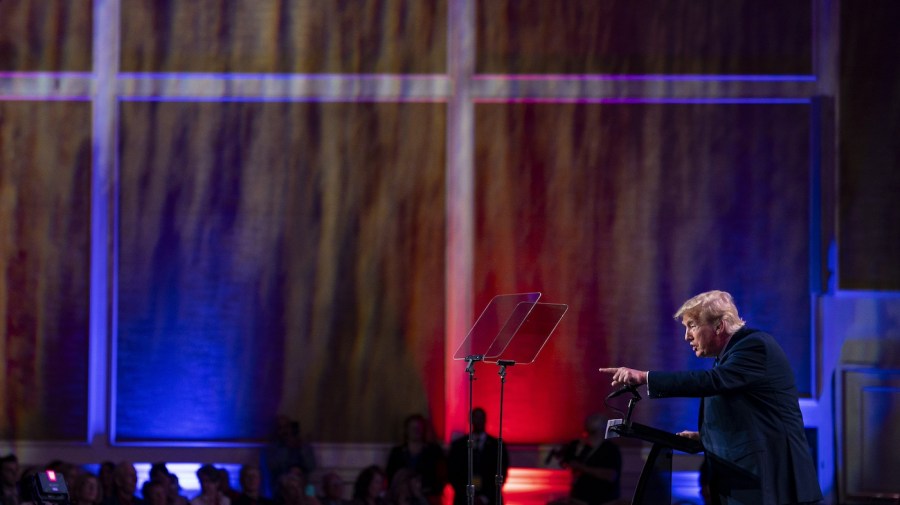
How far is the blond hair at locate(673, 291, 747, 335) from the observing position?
12.7ft

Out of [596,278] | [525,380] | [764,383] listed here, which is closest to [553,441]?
[525,380]

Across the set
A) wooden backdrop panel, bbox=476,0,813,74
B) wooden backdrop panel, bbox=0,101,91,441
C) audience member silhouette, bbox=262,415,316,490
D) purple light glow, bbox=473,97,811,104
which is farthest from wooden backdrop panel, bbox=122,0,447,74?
audience member silhouette, bbox=262,415,316,490

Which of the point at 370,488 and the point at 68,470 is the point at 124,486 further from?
the point at 370,488

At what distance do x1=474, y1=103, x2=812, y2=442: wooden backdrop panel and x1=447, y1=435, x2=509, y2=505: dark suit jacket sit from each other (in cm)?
75

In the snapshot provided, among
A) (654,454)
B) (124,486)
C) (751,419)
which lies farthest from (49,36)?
(751,419)

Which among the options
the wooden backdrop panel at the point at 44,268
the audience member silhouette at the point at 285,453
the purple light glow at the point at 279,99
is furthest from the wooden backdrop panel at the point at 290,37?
the audience member silhouette at the point at 285,453

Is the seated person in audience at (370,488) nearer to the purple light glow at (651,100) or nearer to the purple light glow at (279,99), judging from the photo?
the purple light glow at (279,99)

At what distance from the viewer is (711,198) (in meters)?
8.34

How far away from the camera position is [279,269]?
8.34m

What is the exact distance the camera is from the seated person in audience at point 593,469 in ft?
24.0

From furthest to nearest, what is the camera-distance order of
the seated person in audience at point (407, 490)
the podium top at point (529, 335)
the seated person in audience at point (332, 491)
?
the seated person in audience at point (332, 491) < the seated person in audience at point (407, 490) < the podium top at point (529, 335)

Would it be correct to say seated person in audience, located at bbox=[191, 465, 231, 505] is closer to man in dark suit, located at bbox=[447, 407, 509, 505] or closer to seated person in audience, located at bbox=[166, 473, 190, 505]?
seated person in audience, located at bbox=[166, 473, 190, 505]

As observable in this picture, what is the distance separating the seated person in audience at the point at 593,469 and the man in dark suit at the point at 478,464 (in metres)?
0.47

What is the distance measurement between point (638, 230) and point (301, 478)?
314 cm
